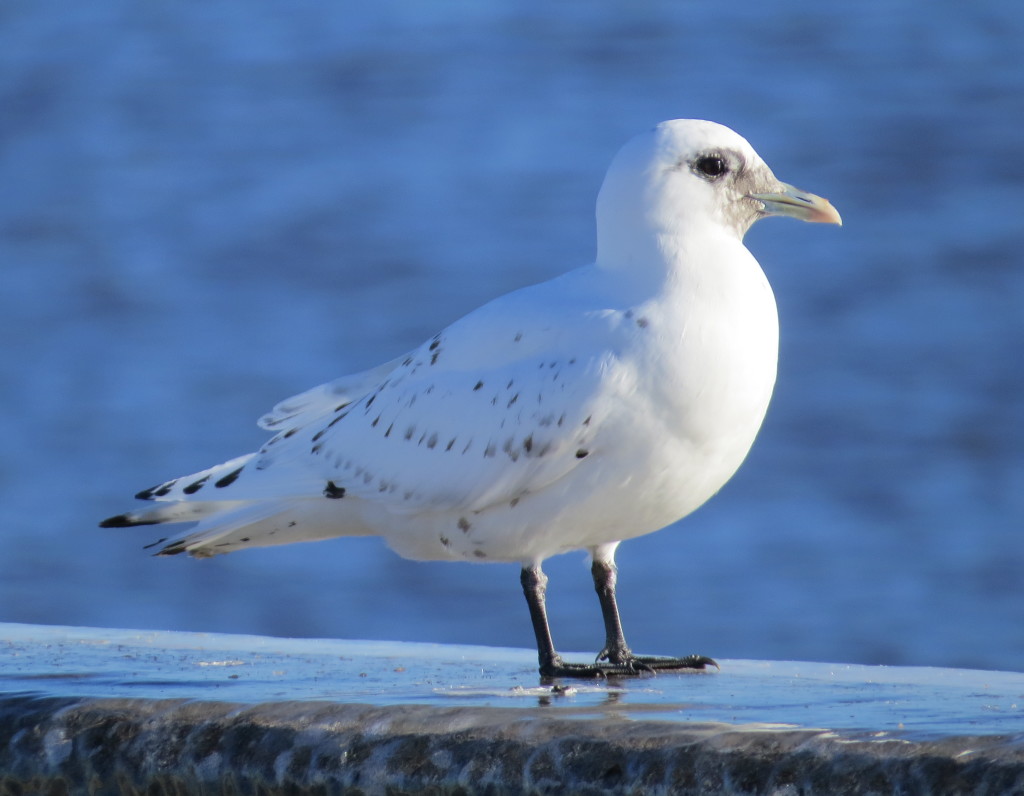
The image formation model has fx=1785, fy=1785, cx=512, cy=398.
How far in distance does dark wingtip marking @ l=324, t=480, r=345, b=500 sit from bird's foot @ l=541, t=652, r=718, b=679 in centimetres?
82

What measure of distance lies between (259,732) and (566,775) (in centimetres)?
60

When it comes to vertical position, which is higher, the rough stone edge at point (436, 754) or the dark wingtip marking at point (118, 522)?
the dark wingtip marking at point (118, 522)

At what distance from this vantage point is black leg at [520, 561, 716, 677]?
4406 millimetres

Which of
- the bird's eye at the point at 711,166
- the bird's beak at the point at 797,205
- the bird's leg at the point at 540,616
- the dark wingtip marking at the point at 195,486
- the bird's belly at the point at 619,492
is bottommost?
the bird's leg at the point at 540,616

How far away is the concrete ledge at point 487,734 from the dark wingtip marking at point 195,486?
2.85 feet

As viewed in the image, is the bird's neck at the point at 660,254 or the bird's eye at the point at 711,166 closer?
the bird's neck at the point at 660,254

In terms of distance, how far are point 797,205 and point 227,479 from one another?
178cm

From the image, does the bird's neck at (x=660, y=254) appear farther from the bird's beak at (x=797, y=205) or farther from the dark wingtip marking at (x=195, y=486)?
the dark wingtip marking at (x=195, y=486)

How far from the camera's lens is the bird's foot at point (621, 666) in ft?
14.4

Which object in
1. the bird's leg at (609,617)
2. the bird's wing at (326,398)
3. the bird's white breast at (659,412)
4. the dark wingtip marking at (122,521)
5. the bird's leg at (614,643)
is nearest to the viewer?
the bird's white breast at (659,412)

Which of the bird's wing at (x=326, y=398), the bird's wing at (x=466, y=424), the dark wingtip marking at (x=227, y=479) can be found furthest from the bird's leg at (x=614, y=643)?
the dark wingtip marking at (x=227, y=479)

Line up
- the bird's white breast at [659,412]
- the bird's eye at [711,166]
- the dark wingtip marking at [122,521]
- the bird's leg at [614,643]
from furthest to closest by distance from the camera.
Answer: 1. the dark wingtip marking at [122,521]
2. the bird's eye at [711,166]
3. the bird's leg at [614,643]
4. the bird's white breast at [659,412]

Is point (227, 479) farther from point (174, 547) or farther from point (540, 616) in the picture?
point (540, 616)

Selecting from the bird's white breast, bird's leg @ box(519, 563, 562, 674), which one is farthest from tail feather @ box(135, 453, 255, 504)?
bird's leg @ box(519, 563, 562, 674)
